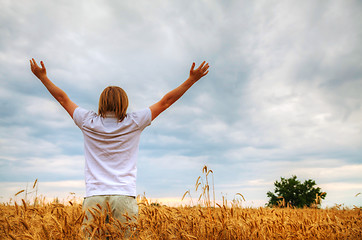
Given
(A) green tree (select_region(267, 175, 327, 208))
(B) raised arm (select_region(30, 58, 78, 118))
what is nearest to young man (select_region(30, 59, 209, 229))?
(B) raised arm (select_region(30, 58, 78, 118))

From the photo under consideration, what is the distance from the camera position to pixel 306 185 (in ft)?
80.6

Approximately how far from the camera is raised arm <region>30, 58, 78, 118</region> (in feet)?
15.7

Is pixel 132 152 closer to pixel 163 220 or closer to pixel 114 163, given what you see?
pixel 114 163

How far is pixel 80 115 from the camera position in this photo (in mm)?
4430

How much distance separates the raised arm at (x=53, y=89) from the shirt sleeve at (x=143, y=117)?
1187 millimetres

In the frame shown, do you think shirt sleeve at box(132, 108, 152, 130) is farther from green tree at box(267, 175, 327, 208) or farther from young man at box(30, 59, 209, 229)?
green tree at box(267, 175, 327, 208)

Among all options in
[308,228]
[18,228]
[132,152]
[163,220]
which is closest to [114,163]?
[132,152]

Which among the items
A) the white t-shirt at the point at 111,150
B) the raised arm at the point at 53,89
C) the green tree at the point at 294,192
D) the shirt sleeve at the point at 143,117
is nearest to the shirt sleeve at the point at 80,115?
the white t-shirt at the point at 111,150

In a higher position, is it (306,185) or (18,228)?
(306,185)

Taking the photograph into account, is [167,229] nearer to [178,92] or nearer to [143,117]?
[143,117]

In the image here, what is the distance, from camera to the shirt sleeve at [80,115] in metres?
4.39

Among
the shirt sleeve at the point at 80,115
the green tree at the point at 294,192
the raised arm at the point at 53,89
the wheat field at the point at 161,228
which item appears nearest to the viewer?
the wheat field at the point at 161,228

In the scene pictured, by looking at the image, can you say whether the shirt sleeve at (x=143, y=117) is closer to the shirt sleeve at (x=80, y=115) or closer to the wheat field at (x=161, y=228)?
the shirt sleeve at (x=80, y=115)

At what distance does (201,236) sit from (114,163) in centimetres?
171
